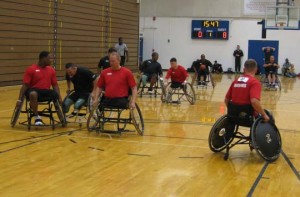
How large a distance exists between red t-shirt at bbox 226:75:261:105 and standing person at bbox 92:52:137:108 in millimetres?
1846

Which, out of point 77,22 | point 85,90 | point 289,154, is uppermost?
point 77,22

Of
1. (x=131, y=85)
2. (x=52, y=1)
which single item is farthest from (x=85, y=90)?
(x=52, y=1)

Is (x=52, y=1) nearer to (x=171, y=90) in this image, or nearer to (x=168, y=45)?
(x=171, y=90)

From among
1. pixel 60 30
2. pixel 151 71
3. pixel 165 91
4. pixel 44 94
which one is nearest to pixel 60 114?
pixel 44 94

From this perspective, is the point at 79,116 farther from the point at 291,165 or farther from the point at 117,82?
the point at 291,165

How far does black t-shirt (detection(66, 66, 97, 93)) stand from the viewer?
8.81m

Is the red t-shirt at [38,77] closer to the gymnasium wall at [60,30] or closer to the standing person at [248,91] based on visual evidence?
the standing person at [248,91]

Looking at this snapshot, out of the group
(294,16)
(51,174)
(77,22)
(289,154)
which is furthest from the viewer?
(294,16)

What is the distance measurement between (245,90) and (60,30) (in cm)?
1241

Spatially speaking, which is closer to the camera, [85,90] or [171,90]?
[85,90]

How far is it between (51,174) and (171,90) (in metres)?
7.92

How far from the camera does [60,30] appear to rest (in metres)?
17.8

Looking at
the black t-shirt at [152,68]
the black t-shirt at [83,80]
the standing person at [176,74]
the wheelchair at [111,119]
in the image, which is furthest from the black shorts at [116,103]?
the black t-shirt at [152,68]

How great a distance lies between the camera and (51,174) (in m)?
5.46
